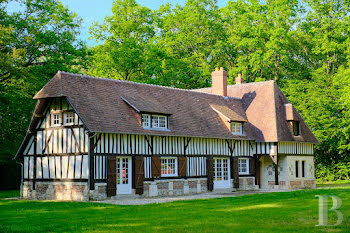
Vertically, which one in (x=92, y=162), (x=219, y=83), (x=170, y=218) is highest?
(x=219, y=83)

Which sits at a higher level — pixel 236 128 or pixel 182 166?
pixel 236 128

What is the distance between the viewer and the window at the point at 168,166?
23.4 m

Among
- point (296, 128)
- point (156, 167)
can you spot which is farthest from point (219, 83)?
point (156, 167)

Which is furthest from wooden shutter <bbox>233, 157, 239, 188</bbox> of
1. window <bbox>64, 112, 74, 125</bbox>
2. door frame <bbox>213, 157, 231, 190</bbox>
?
window <bbox>64, 112, 74, 125</bbox>

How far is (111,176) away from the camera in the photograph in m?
20.7

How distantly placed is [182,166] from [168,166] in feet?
A: 2.34

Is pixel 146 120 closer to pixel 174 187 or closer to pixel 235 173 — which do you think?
pixel 174 187

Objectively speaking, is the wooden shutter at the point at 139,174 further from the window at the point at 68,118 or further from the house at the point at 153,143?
the window at the point at 68,118

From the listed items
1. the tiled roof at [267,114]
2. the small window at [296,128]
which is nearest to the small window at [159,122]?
the tiled roof at [267,114]

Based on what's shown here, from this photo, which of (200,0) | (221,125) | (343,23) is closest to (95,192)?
(221,125)

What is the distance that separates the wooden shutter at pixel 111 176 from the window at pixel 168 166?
Answer: 10.2 ft

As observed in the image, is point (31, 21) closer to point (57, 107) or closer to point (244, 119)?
point (57, 107)

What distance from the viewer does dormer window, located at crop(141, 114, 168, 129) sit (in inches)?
893

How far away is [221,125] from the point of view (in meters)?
26.9
